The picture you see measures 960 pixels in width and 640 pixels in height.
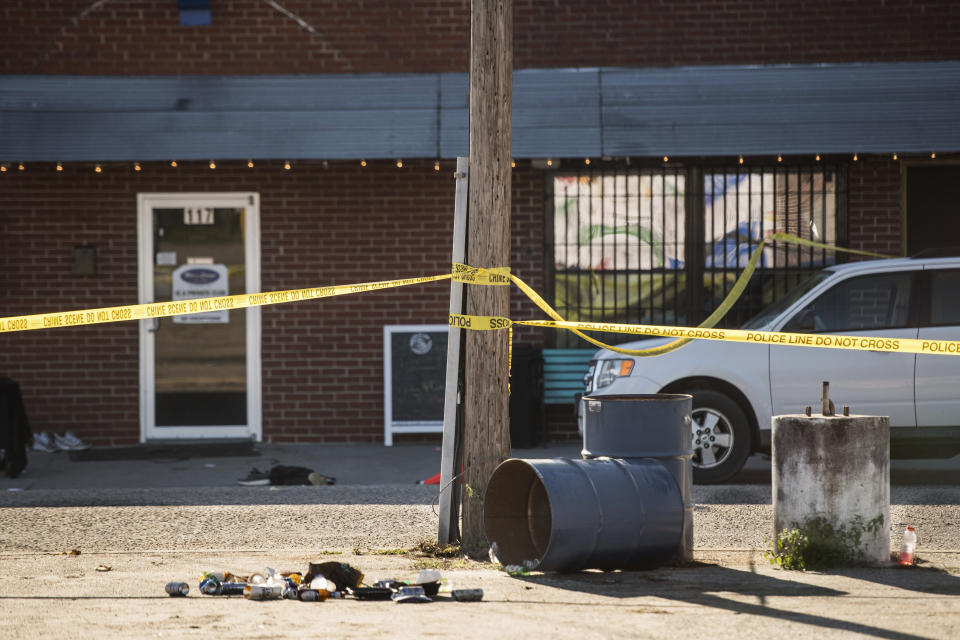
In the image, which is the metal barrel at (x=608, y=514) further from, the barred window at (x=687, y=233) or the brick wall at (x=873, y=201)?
the brick wall at (x=873, y=201)

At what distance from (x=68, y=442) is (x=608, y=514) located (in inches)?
332

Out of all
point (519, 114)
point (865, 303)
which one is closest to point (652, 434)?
point (865, 303)

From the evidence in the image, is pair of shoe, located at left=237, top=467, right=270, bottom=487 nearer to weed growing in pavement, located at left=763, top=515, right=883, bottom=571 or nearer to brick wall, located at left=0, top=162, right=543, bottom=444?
brick wall, located at left=0, top=162, right=543, bottom=444

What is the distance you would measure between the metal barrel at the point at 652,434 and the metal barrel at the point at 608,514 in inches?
3.9

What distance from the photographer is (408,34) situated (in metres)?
13.4

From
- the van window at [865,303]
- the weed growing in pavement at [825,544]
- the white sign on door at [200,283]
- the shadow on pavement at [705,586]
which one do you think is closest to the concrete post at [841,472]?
the weed growing in pavement at [825,544]

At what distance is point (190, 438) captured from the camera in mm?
13352

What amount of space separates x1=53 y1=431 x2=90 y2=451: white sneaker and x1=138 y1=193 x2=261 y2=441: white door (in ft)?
2.26

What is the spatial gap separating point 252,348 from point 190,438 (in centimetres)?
120

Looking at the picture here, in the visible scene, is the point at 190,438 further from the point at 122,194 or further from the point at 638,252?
the point at 638,252

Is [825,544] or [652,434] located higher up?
[652,434]

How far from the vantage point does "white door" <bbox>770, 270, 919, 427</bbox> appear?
386 inches

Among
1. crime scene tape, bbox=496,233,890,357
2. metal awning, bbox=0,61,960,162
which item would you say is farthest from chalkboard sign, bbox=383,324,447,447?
metal awning, bbox=0,61,960,162

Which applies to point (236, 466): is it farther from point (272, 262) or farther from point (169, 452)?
point (272, 262)
